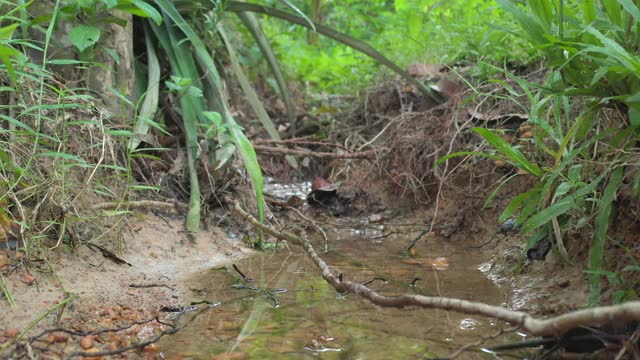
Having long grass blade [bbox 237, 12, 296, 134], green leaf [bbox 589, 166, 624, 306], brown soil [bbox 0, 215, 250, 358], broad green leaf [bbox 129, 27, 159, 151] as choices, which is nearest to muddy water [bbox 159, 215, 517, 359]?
brown soil [bbox 0, 215, 250, 358]

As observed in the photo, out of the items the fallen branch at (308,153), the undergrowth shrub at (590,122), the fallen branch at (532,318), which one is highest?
the undergrowth shrub at (590,122)

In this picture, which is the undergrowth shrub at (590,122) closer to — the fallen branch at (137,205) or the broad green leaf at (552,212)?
the broad green leaf at (552,212)

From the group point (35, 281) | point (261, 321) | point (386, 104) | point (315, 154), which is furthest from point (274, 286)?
point (386, 104)

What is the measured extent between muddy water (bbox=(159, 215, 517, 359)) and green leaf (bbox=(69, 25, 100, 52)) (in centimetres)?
92

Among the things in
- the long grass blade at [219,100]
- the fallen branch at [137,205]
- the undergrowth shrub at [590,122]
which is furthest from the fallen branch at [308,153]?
the undergrowth shrub at [590,122]

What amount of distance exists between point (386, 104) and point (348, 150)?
63 centimetres

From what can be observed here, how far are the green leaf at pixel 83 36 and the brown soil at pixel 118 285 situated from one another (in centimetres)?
67

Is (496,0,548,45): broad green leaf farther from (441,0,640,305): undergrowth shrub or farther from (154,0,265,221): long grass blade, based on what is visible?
(154,0,265,221): long grass blade

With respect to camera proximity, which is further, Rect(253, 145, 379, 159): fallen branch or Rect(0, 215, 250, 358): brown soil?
Rect(253, 145, 379, 159): fallen branch

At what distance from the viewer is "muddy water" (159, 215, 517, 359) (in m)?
1.50

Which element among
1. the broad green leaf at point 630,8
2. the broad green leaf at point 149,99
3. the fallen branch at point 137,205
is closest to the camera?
the broad green leaf at point 630,8

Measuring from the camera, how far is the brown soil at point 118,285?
5.04ft

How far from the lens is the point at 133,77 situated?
279 centimetres

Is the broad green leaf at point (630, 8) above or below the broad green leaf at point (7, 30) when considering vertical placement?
above
